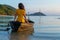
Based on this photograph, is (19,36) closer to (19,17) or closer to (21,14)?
(19,17)

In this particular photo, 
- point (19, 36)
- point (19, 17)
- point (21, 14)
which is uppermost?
point (21, 14)

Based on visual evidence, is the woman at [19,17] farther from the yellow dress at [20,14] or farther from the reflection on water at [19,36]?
the reflection on water at [19,36]

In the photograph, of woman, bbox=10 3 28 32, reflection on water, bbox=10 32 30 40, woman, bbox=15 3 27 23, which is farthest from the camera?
woman, bbox=15 3 27 23

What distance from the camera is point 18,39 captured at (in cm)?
1351

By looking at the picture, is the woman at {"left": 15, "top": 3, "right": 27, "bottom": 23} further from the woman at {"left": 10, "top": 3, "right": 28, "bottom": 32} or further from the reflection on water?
the reflection on water

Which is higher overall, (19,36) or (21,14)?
(21,14)

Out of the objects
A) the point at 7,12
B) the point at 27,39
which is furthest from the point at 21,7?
the point at 7,12

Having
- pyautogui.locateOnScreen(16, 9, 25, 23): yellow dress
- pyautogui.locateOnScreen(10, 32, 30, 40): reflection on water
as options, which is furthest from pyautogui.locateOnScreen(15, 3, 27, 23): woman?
pyautogui.locateOnScreen(10, 32, 30, 40): reflection on water

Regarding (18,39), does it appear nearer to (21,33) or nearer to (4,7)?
(21,33)

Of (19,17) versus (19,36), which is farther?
(19,17)

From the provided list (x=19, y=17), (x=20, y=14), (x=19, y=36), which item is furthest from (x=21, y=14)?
(x=19, y=36)

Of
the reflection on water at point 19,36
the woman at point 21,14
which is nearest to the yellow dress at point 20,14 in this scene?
the woman at point 21,14

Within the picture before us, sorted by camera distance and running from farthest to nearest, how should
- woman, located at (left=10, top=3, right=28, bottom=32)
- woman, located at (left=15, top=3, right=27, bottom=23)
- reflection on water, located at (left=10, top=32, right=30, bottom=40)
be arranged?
woman, located at (left=15, top=3, right=27, bottom=23) < woman, located at (left=10, top=3, right=28, bottom=32) < reflection on water, located at (left=10, top=32, right=30, bottom=40)

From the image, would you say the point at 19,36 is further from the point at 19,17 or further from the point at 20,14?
the point at 20,14
